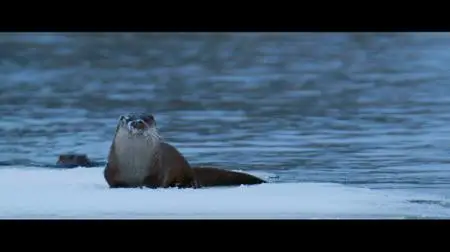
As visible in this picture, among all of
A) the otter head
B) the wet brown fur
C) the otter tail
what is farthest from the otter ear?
the otter tail

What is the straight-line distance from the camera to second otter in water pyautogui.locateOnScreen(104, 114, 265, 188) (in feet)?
20.7

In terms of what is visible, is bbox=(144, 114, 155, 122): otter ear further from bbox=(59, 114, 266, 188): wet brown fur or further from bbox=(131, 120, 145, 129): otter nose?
bbox=(59, 114, 266, 188): wet brown fur

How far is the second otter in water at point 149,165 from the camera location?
631 cm

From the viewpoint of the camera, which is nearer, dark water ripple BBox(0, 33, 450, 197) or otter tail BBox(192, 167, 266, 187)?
dark water ripple BBox(0, 33, 450, 197)

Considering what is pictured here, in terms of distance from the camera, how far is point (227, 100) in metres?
6.30

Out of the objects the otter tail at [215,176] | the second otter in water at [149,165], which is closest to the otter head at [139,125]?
the second otter in water at [149,165]

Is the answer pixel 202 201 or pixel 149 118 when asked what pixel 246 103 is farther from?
pixel 202 201

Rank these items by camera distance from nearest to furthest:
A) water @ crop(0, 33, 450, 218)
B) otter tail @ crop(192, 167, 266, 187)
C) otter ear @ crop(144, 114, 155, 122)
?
1. water @ crop(0, 33, 450, 218)
2. otter ear @ crop(144, 114, 155, 122)
3. otter tail @ crop(192, 167, 266, 187)

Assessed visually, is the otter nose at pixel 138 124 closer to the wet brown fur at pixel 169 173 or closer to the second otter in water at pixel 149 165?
the second otter in water at pixel 149 165

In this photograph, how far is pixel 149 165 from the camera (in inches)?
251

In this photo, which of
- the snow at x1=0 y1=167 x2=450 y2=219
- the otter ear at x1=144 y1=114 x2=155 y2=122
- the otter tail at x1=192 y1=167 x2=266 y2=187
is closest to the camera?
the snow at x1=0 y1=167 x2=450 y2=219

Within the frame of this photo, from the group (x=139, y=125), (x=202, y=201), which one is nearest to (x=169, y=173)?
(x=139, y=125)
